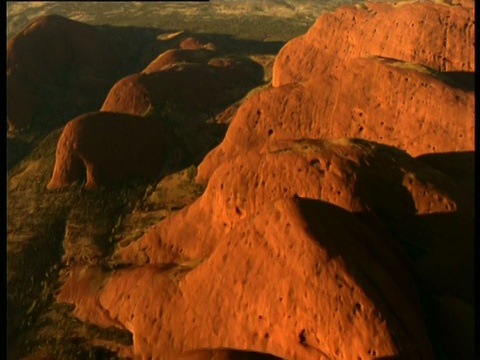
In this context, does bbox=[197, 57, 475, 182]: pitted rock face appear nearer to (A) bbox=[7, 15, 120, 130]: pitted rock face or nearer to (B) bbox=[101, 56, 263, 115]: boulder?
(B) bbox=[101, 56, 263, 115]: boulder

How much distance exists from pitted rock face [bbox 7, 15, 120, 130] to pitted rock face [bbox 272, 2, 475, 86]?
24.5 m

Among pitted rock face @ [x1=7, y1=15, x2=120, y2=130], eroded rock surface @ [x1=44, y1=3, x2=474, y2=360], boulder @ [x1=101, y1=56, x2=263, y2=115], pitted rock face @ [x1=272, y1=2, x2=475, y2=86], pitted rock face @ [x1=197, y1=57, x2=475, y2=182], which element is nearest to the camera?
eroded rock surface @ [x1=44, y1=3, x2=474, y2=360]

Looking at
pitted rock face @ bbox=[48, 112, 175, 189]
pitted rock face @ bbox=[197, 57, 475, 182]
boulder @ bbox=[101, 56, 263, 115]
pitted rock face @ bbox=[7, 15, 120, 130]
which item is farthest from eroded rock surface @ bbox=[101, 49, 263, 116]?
pitted rock face @ bbox=[7, 15, 120, 130]

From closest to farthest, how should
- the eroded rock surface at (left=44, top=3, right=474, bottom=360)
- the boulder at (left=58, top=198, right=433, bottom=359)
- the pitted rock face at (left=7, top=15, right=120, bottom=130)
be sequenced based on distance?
the boulder at (left=58, top=198, right=433, bottom=359), the eroded rock surface at (left=44, top=3, right=474, bottom=360), the pitted rock face at (left=7, top=15, right=120, bottom=130)

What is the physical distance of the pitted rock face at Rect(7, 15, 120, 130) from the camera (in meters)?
45.0

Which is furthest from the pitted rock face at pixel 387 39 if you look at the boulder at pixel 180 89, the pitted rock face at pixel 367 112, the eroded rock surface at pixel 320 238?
the boulder at pixel 180 89

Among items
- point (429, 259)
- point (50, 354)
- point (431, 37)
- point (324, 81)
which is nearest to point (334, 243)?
point (429, 259)

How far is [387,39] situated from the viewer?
31.0 m

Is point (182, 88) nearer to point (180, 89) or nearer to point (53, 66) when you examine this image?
point (180, 89)

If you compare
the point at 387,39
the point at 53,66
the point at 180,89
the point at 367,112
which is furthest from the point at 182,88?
the point at 53,66

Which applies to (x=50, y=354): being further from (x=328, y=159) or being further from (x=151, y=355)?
(x=328, y=159)

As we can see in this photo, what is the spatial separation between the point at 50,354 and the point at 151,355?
529 cm

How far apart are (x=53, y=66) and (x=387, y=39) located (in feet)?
120

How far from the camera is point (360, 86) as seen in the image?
23984 millimetres
